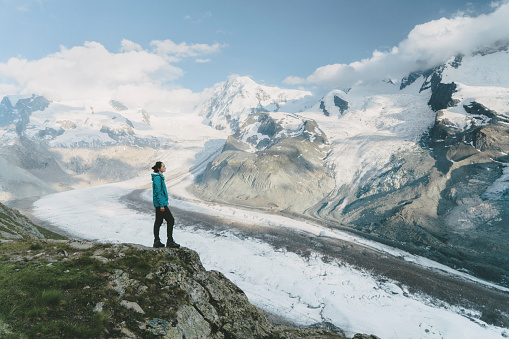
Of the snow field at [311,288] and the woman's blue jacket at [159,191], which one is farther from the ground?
the woman's blue jacket at [159,191]

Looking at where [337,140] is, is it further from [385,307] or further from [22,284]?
[22,284]

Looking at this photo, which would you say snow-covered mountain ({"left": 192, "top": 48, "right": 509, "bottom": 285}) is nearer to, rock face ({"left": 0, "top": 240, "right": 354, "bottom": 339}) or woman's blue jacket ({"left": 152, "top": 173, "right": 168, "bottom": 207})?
rock face ({"left": 0, "top": 240, "right": 354, "bottom": 339})

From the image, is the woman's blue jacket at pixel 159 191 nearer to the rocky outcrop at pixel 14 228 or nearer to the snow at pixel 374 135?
the rocky outcrop at pixel 14 228

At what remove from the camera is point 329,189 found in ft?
376

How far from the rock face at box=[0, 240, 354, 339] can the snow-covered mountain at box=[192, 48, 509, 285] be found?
2507 inches

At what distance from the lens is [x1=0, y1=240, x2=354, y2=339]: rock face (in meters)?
6.28

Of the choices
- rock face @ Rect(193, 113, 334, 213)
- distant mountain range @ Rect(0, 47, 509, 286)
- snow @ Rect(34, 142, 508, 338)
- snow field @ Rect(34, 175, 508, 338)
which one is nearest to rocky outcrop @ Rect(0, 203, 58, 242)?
snow @ Rect(34, 142, 508, 338)

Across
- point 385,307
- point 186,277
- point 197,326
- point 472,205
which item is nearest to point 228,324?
point 197,326

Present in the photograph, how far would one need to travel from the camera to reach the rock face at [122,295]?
628 centimetres

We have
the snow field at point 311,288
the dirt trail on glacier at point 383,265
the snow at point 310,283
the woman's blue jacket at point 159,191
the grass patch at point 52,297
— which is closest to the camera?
the grass patch at point 52,297

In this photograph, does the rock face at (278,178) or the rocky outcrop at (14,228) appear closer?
the rocky outcrop at (14,228)

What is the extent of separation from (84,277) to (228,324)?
5.27 m

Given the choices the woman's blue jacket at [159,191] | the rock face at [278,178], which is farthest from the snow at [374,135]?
the woman's blue jacket at [159,191]

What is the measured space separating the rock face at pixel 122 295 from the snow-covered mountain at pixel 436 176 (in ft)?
209
